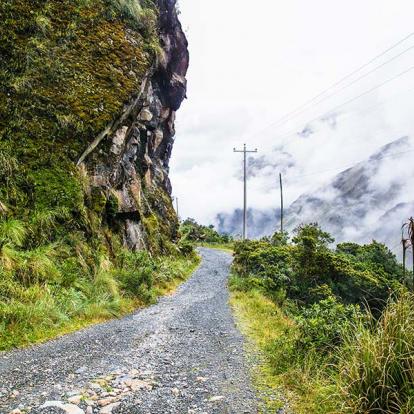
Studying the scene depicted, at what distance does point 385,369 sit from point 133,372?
148 inches

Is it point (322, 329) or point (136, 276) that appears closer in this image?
point (322, 329)

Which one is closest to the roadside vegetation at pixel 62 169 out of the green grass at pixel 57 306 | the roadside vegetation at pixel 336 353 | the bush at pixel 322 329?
the green grass at pixel 57 306

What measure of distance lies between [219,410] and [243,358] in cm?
238

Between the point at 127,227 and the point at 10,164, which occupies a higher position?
the point at 10,164

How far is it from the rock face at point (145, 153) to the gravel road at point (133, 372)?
7852 mm

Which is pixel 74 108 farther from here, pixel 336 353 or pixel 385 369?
pixel 385 369

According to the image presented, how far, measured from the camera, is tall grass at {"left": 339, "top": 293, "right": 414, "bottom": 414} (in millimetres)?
3867

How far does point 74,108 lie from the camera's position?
47.6ft

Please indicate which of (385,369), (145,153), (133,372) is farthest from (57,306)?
(145,153)

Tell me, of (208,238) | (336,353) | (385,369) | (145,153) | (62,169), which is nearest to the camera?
(385,369)

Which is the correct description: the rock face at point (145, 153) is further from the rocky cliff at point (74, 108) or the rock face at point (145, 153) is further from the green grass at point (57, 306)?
the green grass at point (57, 306)

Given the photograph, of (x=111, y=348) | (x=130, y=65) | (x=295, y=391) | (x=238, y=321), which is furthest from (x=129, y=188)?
(x=295, y=391)

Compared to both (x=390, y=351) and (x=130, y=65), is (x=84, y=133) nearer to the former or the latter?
(x=130, y=65)

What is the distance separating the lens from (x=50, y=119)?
45.3ft
